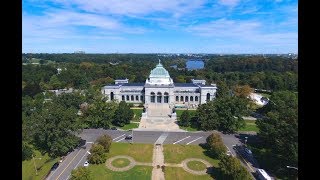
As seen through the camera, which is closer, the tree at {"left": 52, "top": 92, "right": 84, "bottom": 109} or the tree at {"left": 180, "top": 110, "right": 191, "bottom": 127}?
the tree at {"left": 180, "top": 110, "right": 191, "bottom": 127}

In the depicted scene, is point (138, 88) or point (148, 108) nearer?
point (148, 108)

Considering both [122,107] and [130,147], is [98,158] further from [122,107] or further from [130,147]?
[122,107]

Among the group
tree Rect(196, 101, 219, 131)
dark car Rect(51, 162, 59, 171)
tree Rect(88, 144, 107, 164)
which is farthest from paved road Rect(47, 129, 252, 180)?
tree Rect(196, 101, 219, 131)

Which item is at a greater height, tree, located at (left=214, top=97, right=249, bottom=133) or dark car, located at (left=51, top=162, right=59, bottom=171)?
tree, located at (left=214, top=97, right=249, bottom=133)

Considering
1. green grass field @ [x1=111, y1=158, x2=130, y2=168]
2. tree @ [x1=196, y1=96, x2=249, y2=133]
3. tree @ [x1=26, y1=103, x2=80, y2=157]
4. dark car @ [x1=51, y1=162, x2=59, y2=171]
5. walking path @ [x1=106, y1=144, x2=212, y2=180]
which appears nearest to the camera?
walking path @ [x1=106, y1=144, x2=212, y2=180]

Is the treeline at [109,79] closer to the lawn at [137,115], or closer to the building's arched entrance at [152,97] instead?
the building's arched entrance at [152,97]

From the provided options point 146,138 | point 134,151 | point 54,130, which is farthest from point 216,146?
point 54,130

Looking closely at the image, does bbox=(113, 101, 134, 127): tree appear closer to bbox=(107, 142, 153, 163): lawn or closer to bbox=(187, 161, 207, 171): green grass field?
bbox=(107, 142, 153, 163): lawn
